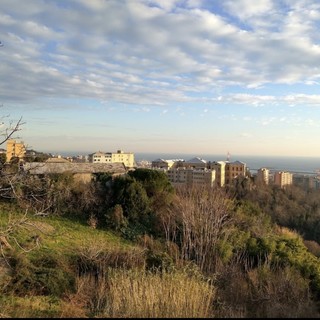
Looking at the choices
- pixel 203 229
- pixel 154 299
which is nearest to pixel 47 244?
pixel 203 229

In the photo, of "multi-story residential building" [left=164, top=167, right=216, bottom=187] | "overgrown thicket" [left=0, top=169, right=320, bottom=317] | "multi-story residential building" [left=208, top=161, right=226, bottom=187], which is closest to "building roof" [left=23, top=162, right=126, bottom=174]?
"overgrown thicket" [left=0, top=169, right=320, bottom=317]

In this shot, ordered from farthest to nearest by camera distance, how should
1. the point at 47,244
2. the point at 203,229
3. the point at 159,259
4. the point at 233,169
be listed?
1. the point at 233,169
2. the point at 203,229
3. the point at 47,244
4. the point at 159,259

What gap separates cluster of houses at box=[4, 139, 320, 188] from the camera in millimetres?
21413

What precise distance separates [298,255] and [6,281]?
8.88m

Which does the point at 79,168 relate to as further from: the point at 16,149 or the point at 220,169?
the point at 220,169

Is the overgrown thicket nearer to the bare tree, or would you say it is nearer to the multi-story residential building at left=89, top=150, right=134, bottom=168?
the bare tree

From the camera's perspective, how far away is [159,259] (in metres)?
11.3

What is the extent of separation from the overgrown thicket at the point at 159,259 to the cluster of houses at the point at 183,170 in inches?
72.1

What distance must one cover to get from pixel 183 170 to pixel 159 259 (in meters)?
44.0

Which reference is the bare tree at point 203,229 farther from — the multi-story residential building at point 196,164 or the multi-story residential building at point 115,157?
the multi-story residential building at point 115,157

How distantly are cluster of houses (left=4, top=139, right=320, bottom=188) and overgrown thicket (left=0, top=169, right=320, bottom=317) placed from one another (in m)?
1.83

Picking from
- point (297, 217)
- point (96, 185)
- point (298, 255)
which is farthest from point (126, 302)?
point (297, 217)

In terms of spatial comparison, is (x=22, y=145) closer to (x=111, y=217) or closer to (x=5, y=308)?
(x=5, y=308)

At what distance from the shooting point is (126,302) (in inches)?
226
